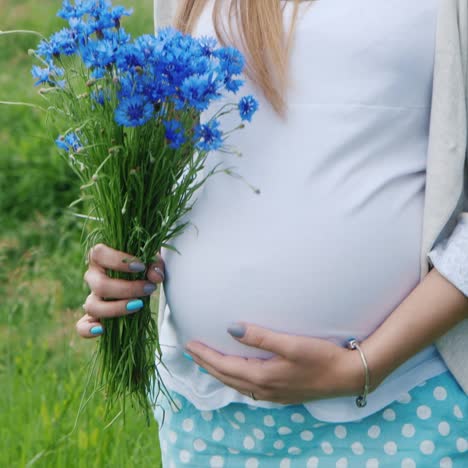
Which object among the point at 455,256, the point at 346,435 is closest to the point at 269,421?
the point at 346,435

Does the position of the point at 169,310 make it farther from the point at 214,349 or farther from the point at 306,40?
the point at 306,40

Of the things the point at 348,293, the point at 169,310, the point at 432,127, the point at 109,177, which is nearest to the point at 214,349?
the point at 169,310

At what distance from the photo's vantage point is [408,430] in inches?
72.7

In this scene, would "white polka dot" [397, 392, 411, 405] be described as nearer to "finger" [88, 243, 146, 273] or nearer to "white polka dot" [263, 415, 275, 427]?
"white polka dot" [263, 415, 275, 427]

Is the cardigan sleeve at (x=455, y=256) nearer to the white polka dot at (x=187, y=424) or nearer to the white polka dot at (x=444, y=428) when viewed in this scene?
the white polka dot at (x=444, y=428)

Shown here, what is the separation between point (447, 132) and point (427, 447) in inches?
21.5

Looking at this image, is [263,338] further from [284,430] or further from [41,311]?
[41,311]

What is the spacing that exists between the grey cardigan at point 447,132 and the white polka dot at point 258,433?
410 mm

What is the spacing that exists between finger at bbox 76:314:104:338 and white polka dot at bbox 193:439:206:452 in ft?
0.92

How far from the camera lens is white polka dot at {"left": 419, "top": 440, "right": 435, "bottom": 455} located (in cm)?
183

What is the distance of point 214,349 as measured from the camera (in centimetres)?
187

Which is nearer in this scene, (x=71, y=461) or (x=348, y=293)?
(x=348, y=293)

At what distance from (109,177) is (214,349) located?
376 millimetres

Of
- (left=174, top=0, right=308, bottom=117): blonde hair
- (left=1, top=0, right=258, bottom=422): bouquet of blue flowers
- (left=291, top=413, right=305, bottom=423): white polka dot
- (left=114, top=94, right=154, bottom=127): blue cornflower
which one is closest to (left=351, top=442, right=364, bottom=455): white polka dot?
(left=291, top=413, right=305, bottom=423): white polka dot
